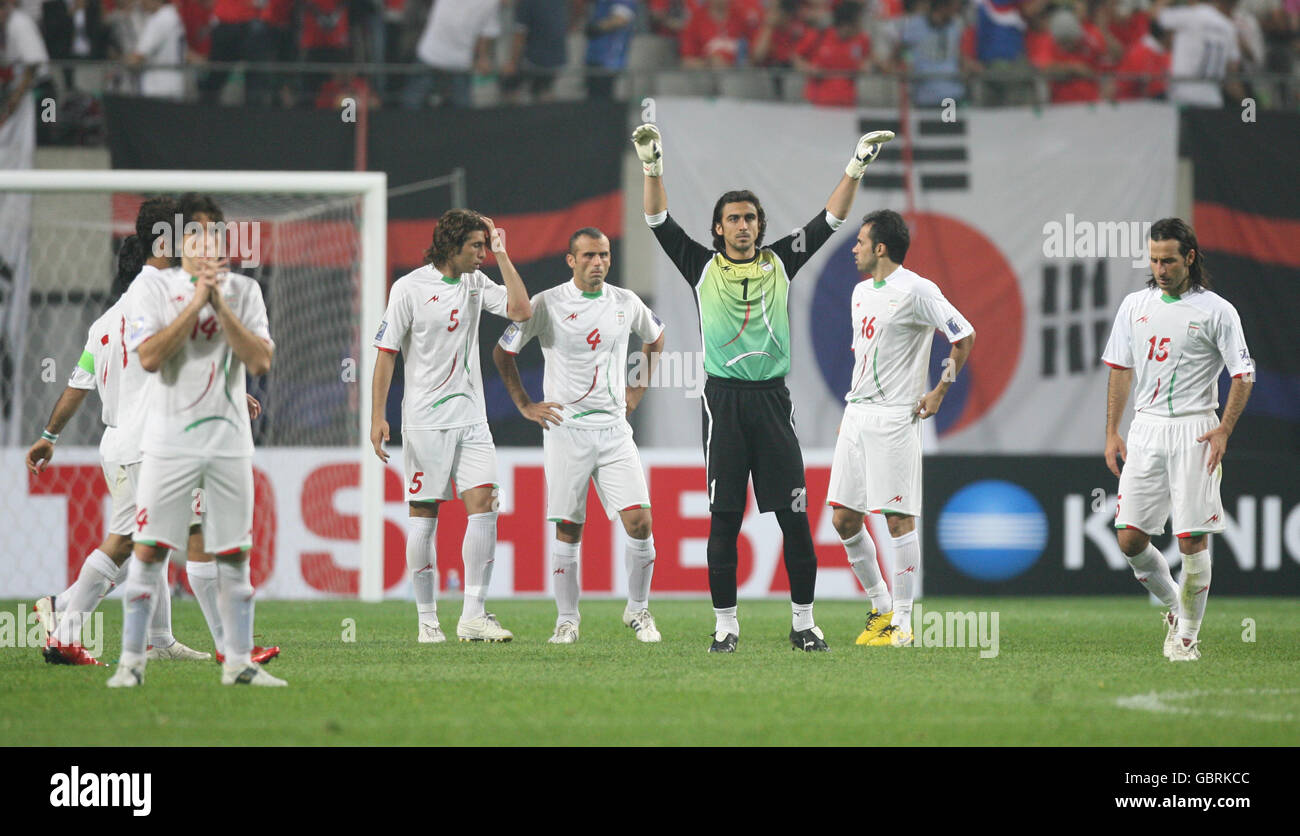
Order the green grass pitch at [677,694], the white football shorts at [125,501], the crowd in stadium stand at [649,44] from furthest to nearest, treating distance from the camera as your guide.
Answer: the crowd in stadium stand at [649,44] < the white football shorts at [125,501] < the green grass pitch at [677,694]

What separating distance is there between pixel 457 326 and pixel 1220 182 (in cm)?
821

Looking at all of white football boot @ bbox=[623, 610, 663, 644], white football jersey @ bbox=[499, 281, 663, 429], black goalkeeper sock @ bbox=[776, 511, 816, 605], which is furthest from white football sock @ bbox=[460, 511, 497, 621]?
black goalkeeper sock @ bbox=[776, 511, 816, 605]

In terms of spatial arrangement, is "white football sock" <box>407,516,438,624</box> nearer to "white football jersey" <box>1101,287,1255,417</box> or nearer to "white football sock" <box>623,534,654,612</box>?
"white football sock" <box>623,534,654,612</box>

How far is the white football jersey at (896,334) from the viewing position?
8.74m

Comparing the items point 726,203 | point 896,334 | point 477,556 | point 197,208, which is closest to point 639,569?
point 477,556

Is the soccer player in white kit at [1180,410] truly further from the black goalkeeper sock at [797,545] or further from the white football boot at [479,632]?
the white football boot at [479,632]

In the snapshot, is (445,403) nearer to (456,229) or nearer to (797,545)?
(456,229)

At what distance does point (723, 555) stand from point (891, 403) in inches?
57.5

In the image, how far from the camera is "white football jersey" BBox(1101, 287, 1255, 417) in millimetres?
7906

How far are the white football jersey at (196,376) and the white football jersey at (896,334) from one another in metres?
3.69

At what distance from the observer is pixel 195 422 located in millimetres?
6352

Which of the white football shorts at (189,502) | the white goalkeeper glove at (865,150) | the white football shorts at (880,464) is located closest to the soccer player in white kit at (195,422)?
the white football shorts at (189,502)

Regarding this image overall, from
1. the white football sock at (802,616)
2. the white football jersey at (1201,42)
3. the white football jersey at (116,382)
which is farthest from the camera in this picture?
the white football jersey at (1201,42)
